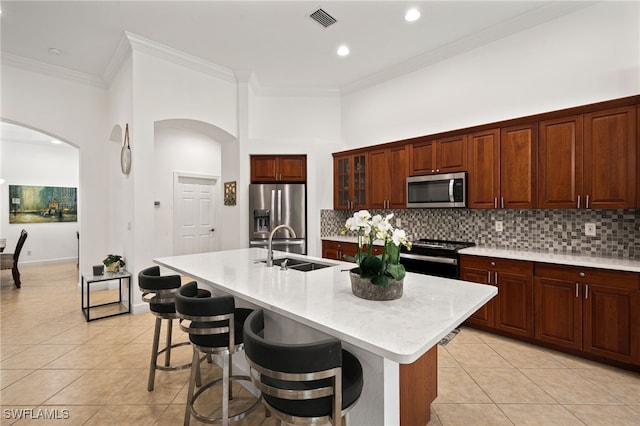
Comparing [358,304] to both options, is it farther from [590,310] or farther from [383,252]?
[590,310]

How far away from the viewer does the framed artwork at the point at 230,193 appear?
516 centimetres

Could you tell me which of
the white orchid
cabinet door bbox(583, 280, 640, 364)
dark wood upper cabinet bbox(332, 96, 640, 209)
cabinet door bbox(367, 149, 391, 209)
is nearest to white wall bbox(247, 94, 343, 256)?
cabinet door bbox(367, 149, 391, 209)

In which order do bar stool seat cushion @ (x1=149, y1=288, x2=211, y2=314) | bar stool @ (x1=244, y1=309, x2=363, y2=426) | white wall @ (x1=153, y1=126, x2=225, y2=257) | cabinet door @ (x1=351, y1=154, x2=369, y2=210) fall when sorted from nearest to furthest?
bar stool @ (x1=244, y1=309, x2=363, y2=426), bar stool seat cushion @ (x1=149, y1=288, x2=211, y2=314), cabinet door @ (x1=351, y1=154, x2=369, y2=210), white wall @ (x1=153, y1=126, x2=225, y2=257)

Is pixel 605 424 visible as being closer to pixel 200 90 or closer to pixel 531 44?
pixel 531 44

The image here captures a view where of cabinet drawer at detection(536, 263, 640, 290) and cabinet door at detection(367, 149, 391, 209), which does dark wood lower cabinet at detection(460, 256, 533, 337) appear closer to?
cabinet drawer at detection(536, 263, 640, 290)

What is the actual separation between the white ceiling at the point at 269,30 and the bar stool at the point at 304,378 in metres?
3.44

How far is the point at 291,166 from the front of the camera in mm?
5090

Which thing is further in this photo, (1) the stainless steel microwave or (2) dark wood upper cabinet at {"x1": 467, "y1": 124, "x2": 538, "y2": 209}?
(1) the stainless steel microwave

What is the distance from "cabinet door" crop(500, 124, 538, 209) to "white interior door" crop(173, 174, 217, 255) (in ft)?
19.2

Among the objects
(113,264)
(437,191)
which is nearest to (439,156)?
(437,191)

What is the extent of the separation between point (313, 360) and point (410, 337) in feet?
1.20

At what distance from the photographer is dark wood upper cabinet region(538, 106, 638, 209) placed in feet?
8.57

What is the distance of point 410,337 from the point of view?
1.11 metres

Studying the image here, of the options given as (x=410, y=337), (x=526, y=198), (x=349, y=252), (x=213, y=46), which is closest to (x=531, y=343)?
(x=526, y=198)
